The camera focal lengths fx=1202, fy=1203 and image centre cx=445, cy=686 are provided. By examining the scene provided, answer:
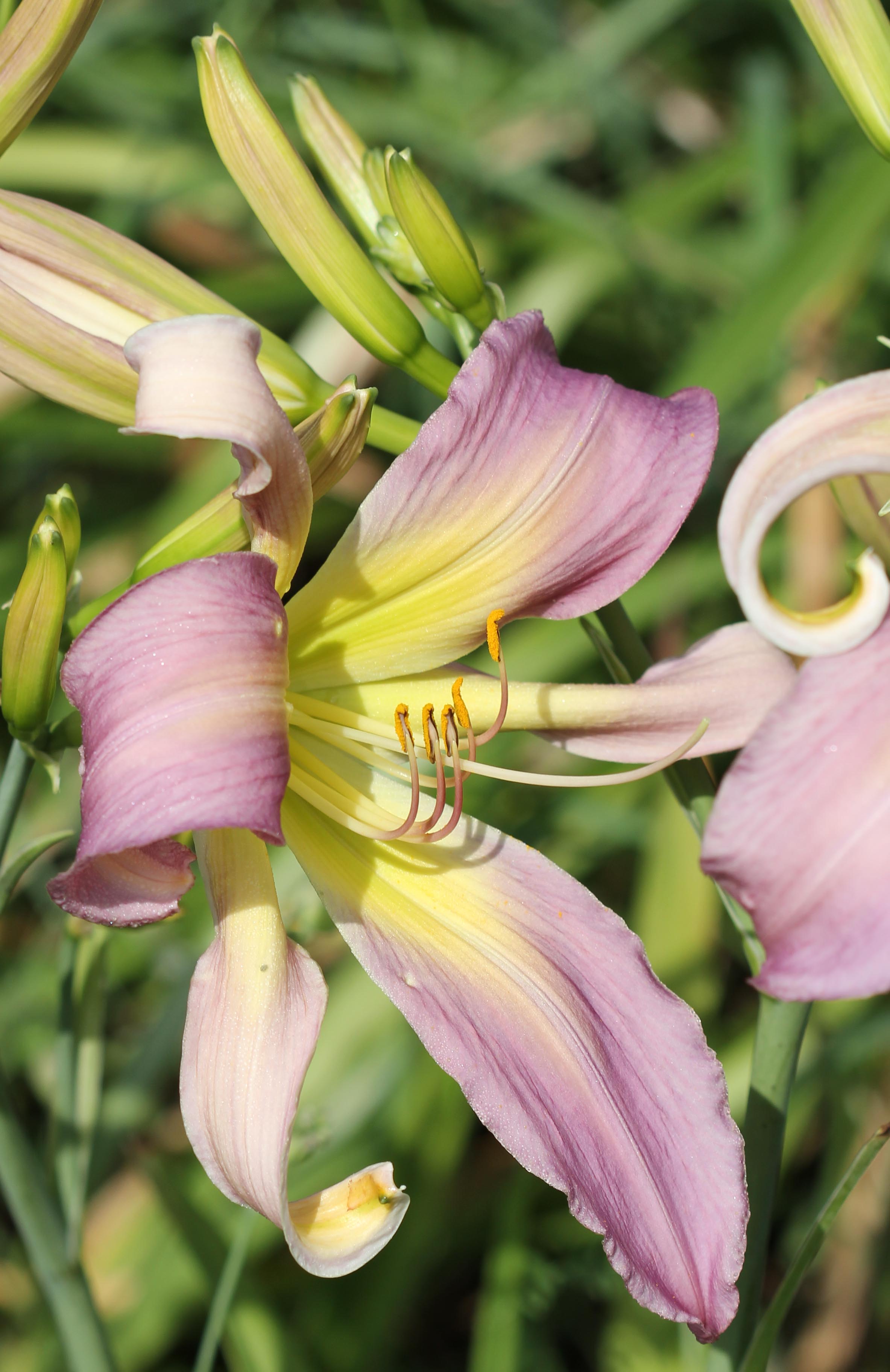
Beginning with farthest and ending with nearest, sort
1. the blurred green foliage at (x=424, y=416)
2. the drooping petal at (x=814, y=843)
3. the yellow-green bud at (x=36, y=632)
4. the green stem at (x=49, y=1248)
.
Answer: the blurred green foliage at (x=424, y=416) < the green stem at (x=49, y=1248) < the yellow-green bud at (x=36, y=632) < the drooping petal at (x=814, y=843)

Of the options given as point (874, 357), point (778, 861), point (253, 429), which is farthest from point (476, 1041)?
point (874, 357)

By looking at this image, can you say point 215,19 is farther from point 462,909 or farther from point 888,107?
point 462,909

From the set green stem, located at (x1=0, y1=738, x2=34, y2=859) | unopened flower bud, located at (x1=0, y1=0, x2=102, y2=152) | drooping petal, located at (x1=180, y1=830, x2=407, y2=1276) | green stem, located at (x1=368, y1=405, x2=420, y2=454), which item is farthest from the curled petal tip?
unopened flower bud, located at (x1=0, y1=0, x2=102, y2=152)

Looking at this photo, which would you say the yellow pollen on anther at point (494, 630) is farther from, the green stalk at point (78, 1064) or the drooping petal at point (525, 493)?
the green stalk at point (78, 1064)

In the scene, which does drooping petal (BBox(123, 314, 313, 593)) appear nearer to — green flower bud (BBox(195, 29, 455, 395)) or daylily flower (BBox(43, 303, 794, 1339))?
daylily flower (BBox(43, 303, 794, 1339))

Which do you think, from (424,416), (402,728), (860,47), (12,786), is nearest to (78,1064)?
(12,786)

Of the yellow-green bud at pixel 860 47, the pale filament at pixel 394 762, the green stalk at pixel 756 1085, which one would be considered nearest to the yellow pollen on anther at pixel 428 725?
the pale filament at pixel 394 762
